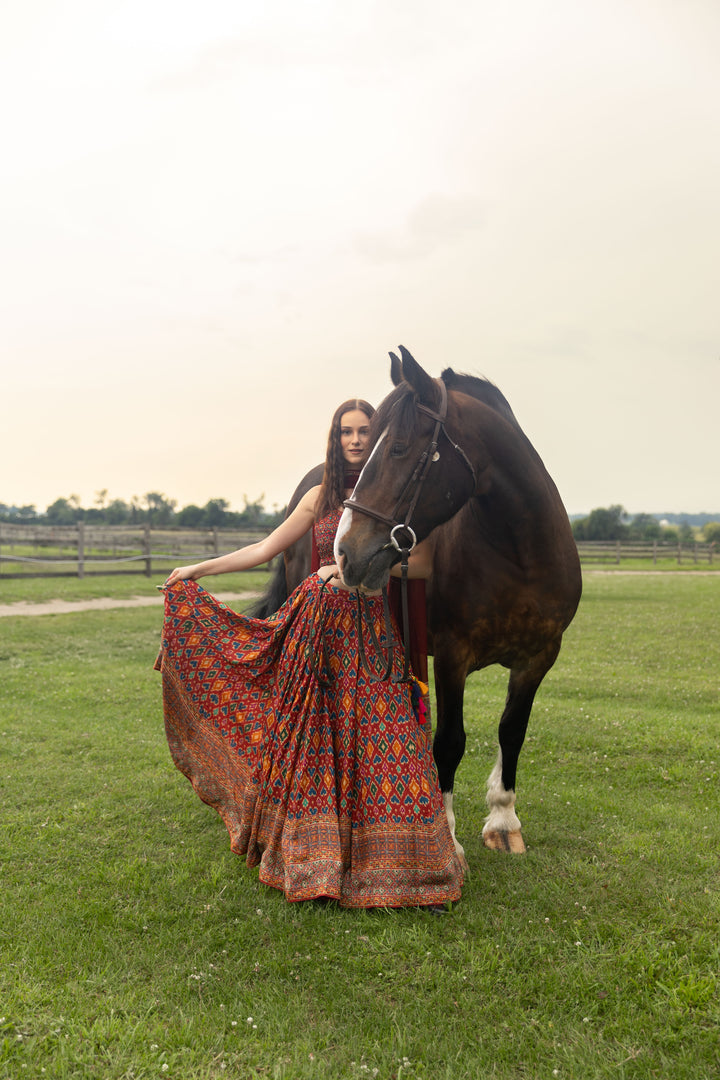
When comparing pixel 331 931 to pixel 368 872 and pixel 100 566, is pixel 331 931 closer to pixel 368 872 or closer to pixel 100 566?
pixel 368 872

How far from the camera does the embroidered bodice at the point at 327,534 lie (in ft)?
11.4

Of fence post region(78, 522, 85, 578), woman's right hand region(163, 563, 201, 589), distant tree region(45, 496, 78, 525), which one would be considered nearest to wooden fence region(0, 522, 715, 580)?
fence post region(78, 522, 85, 578)

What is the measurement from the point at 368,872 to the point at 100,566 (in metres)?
25.1

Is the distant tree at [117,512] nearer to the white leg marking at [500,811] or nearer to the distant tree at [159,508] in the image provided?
the distant tree at [159,508]

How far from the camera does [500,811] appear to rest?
4035mm

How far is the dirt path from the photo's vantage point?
562 inches

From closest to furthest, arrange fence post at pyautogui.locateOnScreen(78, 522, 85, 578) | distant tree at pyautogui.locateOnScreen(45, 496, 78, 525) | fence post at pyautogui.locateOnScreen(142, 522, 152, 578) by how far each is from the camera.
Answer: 1. fence post at pyautogui.locateOnScreen(78, 522, 85, 578)
2. fence post at pyautogui.locateOnScreen(142, 522, 152, 578)
3. distant tree at pyautogui.locateOnScreen(45, 496, 78, 525)

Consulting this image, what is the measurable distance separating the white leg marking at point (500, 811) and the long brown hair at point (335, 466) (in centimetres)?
194

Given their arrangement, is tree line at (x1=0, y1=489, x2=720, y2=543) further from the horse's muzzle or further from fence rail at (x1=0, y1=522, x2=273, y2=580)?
the horse's muzzle

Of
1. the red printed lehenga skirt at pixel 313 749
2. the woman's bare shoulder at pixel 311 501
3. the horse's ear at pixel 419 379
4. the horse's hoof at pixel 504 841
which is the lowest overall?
the horse's hoof at pixel 504 841

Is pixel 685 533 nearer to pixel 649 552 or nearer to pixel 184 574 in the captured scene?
pixel 649 552

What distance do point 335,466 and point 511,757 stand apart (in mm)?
2036

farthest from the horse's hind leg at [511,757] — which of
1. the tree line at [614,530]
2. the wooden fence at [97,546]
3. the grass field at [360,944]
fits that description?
the tree line at [614,530]

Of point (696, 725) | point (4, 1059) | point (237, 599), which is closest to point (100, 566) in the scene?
point (237, 599)
